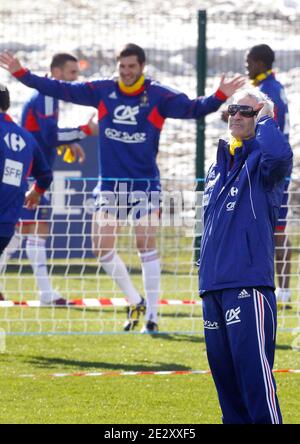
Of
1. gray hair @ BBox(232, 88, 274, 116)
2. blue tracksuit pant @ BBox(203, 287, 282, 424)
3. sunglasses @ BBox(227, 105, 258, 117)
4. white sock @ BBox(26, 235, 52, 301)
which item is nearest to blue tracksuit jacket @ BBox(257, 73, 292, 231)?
white sock @ BBox(26, 235, 52, 301)

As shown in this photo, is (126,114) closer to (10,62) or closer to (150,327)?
(10,62)

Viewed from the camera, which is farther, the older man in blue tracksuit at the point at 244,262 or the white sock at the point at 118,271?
the white sock at the point at 118,271

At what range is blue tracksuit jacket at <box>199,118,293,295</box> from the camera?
611cm

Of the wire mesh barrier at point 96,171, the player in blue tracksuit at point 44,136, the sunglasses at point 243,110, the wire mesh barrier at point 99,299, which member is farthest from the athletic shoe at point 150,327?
the sunglasses at point 243,110

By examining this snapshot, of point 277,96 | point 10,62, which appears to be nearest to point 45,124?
point 10,62

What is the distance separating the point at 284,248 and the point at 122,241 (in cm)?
629

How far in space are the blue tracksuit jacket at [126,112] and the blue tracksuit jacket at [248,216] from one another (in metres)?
4.18

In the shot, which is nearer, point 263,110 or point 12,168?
point 263,110

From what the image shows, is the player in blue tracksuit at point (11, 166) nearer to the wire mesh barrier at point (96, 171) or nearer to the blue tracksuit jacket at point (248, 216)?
the wire mesh barrier at point (96, 171)

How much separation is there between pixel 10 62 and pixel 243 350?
4.88 metres

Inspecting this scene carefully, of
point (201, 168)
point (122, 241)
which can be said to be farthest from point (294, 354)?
point (122, 241)

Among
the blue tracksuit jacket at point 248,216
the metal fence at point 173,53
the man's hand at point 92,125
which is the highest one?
the metal fence at point 173,53

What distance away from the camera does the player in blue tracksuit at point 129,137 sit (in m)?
10.4

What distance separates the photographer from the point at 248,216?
6.15 m
